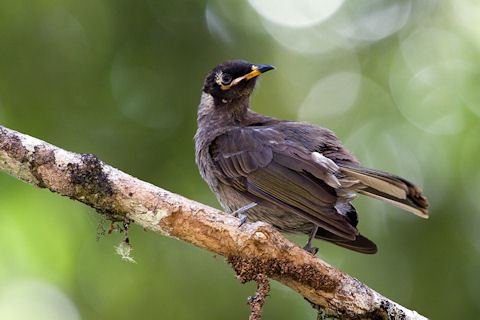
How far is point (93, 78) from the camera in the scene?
6.37m

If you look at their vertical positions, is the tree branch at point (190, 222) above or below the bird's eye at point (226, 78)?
below

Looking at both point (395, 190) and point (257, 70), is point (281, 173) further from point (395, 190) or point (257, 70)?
point (257, 70)

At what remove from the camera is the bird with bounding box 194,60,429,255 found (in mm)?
4645

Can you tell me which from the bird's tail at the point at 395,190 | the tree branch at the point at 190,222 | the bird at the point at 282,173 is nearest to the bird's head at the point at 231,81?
the bird at the point at 282,173

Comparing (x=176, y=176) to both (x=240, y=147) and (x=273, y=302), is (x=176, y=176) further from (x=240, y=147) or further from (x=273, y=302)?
(x=273, y=302)

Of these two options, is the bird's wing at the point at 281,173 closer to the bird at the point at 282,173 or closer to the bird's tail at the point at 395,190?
the bird at the point at 282,173

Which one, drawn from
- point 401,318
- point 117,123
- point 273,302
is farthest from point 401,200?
point 117,123

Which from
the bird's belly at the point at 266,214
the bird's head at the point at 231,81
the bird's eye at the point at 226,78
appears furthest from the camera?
the bird's eye at the point at 226,78

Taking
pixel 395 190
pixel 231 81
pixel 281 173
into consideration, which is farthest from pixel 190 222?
pixel 231 81

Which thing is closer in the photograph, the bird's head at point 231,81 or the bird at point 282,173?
the bird at point 282,173

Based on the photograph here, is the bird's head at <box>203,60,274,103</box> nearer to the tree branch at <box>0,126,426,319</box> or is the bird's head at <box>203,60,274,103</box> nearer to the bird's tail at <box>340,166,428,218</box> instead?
the bird's tail at <box>340,166,428,218</box>

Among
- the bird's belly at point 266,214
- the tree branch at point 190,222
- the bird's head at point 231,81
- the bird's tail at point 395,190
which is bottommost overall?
the tree branch at point 190,222

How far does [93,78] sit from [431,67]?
11.8 feet

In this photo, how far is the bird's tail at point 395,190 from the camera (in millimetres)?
4461
